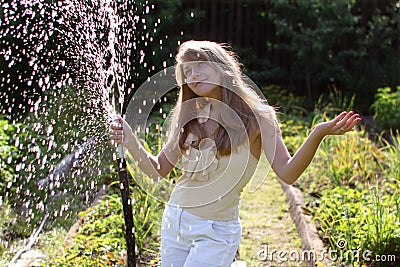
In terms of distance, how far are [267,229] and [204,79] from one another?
2157 mm

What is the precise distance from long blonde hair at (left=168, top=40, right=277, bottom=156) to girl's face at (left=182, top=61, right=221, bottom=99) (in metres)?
0.02

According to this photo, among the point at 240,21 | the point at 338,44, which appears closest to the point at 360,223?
the point at 338,44

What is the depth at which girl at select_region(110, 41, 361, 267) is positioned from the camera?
222cm

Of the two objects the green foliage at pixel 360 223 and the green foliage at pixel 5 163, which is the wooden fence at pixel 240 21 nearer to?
the green foliage at pixel 5 163

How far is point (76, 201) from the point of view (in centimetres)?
454

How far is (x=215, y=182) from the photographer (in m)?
2.27

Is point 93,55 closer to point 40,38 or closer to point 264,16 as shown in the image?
point 40,38

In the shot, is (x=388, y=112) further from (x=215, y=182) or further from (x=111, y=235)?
(x=215, y=182)

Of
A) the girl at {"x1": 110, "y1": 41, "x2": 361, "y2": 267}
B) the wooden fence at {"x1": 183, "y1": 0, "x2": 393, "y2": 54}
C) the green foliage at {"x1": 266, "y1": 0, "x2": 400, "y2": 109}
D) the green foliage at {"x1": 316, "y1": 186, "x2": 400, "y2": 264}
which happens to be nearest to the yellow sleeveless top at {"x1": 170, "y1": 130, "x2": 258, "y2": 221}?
the girl at {"x1": 110, "y1": 41, "x2": 361, "y2": 267}

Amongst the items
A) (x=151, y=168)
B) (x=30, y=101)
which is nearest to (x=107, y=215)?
(x=151, y=168)

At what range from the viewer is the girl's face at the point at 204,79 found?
2355 millimetres

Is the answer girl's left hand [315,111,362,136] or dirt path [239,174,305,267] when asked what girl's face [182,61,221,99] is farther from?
dirt path [239,174,305,267]

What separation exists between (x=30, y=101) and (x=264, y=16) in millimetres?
4616

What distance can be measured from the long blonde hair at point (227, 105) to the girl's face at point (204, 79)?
0.02m
